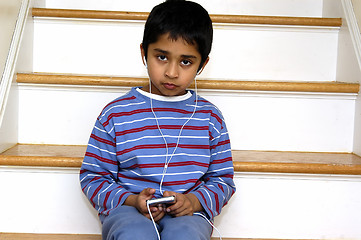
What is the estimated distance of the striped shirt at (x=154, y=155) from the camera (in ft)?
4.30

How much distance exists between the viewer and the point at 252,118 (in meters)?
1.71

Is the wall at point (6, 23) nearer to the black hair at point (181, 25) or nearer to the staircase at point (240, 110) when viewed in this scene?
the staircase at point (240, 110)

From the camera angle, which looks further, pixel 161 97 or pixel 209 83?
pixel 209 83

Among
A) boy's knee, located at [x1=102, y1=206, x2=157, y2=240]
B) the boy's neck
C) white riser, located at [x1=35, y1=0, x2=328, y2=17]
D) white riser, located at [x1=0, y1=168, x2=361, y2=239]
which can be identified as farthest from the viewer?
white riser, located at [x1=35, y1=0, x2=328, y2=17]

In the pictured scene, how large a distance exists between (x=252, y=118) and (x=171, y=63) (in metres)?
0.51

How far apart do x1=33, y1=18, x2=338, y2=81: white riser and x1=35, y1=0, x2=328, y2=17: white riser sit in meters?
0.24

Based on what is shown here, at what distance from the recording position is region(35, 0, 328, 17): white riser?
6.86ft

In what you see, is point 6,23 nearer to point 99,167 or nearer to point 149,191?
point 99,167

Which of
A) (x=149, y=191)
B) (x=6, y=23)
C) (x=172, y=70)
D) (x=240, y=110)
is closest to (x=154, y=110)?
(x=172, y=70)

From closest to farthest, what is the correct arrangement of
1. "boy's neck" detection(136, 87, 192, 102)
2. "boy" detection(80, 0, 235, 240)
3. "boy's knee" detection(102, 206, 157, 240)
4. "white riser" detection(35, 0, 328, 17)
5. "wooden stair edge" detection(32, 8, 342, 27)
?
"boy's knee" detection(102, 206, 157, 240) → "boy" detection(80, 0, 235, 240) → "boy's neck" detection(136, 87, 192, 102) → "wooden stair edge" detection(32, 8, 342, 27) → "white riser" detection(35, 0, 328, 17)

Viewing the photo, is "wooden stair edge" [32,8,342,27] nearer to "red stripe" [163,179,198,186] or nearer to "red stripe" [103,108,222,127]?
"red stripe" [103,108,222,127]

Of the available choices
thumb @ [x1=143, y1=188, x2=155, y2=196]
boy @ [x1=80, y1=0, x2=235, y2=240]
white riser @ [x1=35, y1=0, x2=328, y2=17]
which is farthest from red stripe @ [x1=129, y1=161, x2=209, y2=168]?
white riser @ [x1=35, y1=0, x2=328, y2=17]

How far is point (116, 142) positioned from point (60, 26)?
0.73 meters

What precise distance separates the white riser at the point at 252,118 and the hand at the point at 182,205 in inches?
19.4
